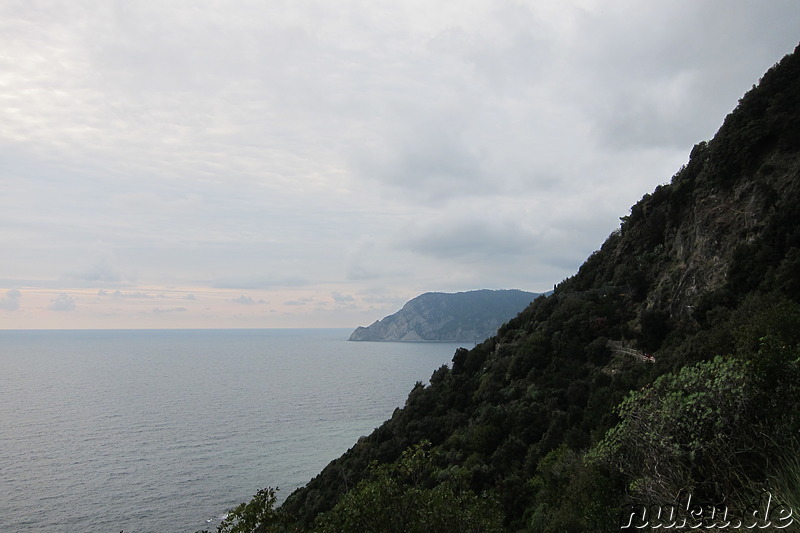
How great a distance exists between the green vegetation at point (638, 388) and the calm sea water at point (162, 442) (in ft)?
50.7

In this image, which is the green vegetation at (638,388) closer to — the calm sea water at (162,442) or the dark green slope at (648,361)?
the dark green slope at (648,361)

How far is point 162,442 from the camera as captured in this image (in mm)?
60062

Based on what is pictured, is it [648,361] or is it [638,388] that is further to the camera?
[648,361]

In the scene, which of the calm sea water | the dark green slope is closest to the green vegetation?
the dark green slope

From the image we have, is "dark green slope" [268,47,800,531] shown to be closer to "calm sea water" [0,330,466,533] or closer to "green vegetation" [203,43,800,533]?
"green vegetation" [203,43,800,533]

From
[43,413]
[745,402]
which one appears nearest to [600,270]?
[745,402]

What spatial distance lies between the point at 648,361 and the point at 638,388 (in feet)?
13.0

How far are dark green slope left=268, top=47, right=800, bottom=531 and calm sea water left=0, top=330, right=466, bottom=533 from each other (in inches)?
623

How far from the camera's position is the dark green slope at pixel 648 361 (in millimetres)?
8125

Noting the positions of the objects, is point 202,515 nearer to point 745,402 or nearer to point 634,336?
point 634,336

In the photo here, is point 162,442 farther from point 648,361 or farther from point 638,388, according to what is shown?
point 638,388

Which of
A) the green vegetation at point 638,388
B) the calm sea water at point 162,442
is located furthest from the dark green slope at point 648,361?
the calm sea water at point 162,442

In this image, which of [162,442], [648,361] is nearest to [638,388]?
[648,361]

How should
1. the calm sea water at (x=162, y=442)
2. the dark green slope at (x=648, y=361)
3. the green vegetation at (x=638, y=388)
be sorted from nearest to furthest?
the green vegetation at (x=638, y=388)
the dark green slope at (x=648, y=361)
the calm sea water at (x=162, y=442)
